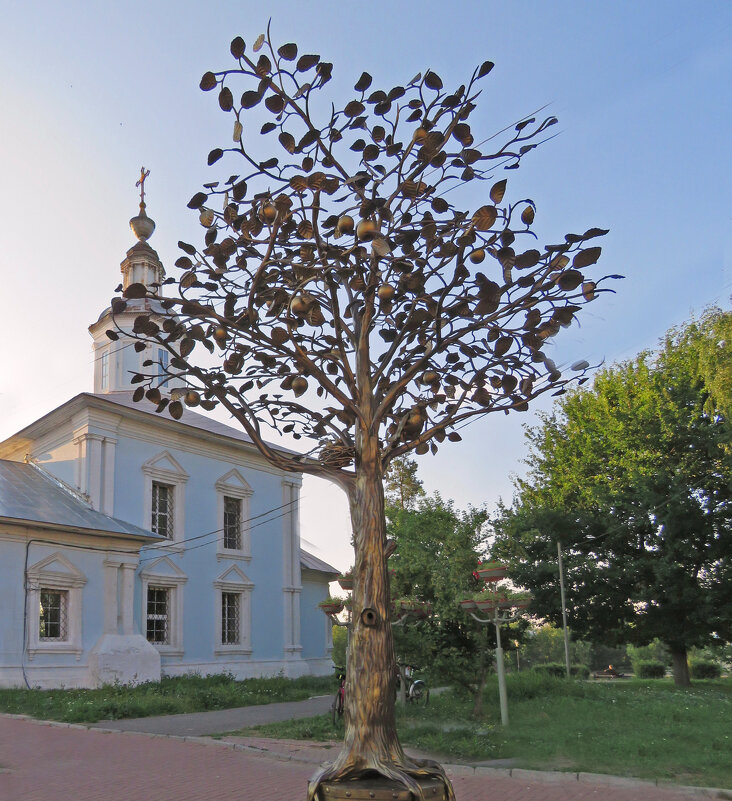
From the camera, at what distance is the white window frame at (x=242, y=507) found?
24250mm

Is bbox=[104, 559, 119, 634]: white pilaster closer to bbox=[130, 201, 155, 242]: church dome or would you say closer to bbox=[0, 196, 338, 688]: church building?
bbox=[0, 196, 338, 688]: church building

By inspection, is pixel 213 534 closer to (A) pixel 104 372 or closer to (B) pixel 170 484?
(B) pixel 170 484

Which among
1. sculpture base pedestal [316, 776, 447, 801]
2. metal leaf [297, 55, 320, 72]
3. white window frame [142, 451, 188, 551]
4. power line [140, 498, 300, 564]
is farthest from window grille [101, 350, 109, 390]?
sculpture base pedestal [316, 776, 447, 801]

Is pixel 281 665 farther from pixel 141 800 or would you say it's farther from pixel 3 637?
pixel 141 800

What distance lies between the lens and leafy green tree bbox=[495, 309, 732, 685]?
26.5 meters

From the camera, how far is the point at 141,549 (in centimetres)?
2133

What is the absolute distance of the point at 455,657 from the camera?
44.8 feet

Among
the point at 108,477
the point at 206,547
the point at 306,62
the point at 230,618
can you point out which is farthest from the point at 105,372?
the point at 306,62

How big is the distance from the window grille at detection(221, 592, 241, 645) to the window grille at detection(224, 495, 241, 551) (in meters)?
1.52

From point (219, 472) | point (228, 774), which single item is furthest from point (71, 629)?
point (228, 774)

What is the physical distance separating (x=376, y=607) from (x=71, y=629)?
15.9 metres

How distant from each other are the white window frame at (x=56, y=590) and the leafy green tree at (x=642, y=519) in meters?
13.0

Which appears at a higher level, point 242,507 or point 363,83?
point 363,83

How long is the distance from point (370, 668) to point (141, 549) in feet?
→ 58.1
